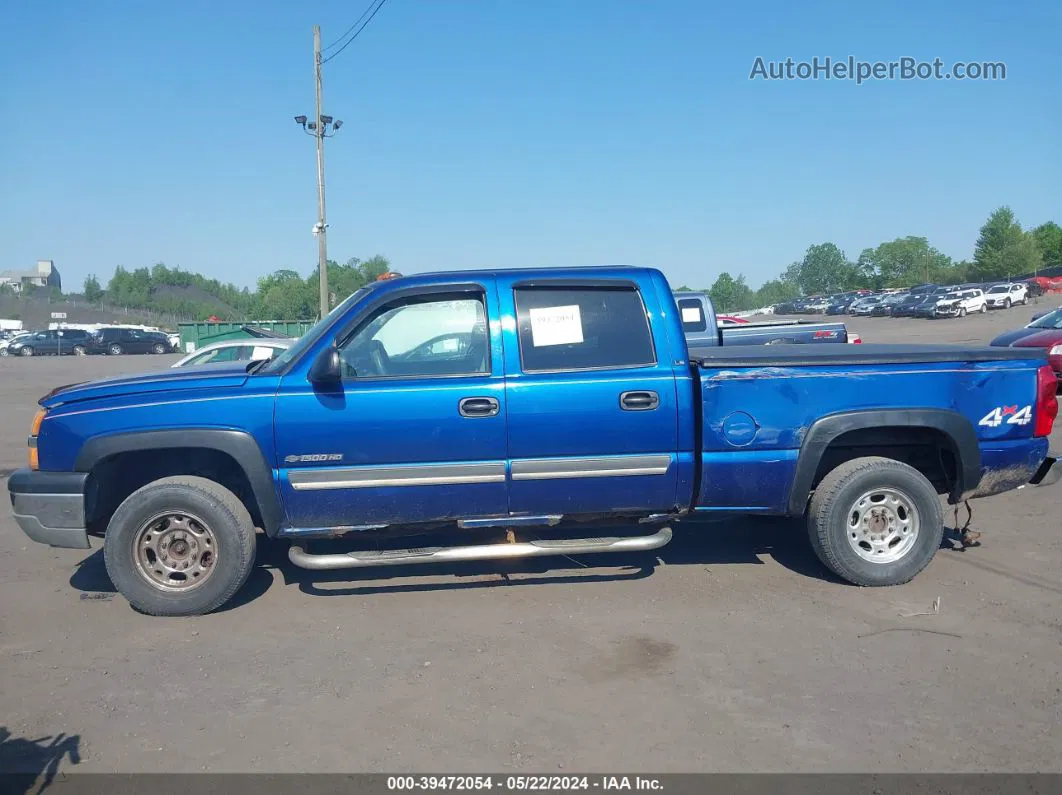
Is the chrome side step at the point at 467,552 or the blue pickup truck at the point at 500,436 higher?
the blue pickup truck at the point at 500,436

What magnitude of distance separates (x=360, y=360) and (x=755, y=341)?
817 cm

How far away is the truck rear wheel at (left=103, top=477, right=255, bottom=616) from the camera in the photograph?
199 inches

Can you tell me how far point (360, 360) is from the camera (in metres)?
5.16

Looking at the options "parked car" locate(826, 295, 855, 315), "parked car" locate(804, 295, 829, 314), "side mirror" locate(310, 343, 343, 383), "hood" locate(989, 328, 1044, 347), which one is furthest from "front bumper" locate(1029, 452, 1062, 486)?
"parked car" locate(804, 295, 829, 314)

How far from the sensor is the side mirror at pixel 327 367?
4863mm

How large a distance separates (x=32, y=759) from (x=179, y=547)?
167cm

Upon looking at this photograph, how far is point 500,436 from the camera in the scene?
5.02 m

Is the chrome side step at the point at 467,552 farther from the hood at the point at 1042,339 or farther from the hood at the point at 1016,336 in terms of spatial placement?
the hood at the point at 1016,336

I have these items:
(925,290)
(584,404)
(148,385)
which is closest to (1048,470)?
(584,404)

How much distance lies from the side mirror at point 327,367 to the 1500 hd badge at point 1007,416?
3892 mm

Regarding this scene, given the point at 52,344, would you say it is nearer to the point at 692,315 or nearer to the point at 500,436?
the point at 692,315

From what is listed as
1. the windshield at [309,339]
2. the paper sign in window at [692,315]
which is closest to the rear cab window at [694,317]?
the paper sign in window at [692,315]

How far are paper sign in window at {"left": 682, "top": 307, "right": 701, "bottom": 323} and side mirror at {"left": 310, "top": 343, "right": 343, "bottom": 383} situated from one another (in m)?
7.91

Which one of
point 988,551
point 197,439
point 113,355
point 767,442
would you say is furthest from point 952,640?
point 113,355
